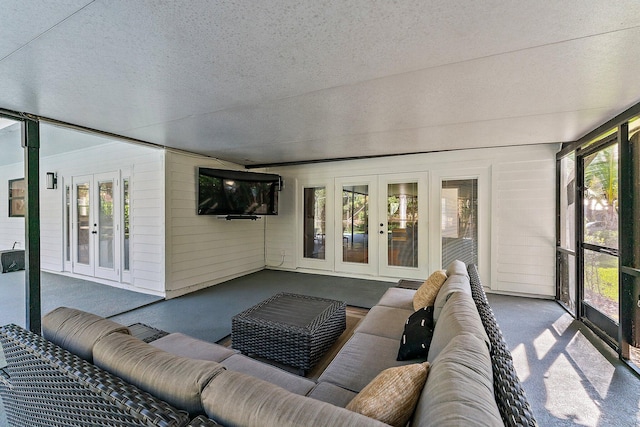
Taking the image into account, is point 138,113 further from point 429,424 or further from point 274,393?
point 429,424

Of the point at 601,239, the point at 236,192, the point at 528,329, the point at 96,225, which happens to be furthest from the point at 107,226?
the point at 601,239

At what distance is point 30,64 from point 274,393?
2.65 metres

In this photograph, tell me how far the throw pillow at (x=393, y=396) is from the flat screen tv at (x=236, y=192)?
4.44 m

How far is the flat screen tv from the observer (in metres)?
4.81

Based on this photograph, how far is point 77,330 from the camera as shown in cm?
138

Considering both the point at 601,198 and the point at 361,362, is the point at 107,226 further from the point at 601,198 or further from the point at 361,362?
the point at 601,198

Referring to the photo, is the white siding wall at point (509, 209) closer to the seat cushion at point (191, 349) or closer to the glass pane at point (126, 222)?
the seat cushion at point (191, 349)

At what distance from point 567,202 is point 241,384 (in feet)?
16.5

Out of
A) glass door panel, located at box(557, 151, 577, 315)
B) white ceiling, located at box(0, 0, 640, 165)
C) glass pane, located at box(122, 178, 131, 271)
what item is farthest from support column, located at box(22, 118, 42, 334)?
glass door panel, located at box(557, 151, 577, 315)

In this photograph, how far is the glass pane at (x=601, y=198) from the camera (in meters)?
2.87

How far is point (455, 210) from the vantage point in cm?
478

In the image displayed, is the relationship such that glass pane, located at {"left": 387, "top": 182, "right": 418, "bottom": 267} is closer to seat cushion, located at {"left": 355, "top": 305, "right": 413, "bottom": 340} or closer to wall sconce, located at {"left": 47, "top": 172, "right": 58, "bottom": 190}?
seat cushion, located at {"left": 355, "top": 305, "right": 413, "bottom": 340}

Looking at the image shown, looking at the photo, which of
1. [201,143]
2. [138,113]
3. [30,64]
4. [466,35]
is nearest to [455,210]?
[466,35]

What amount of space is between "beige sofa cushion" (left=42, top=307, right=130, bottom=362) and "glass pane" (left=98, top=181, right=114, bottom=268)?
424 centimetres
